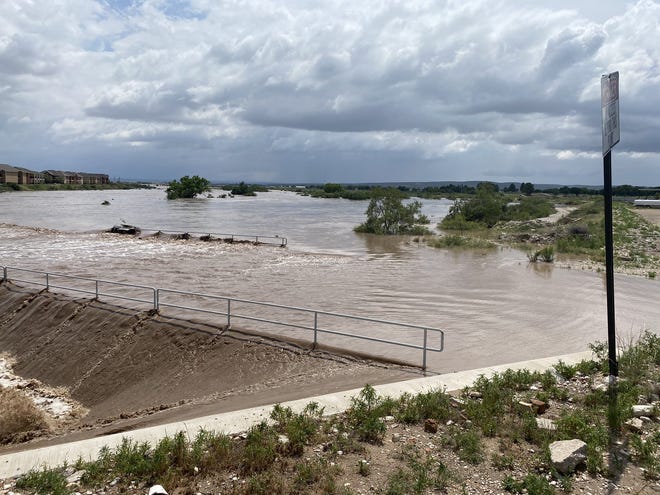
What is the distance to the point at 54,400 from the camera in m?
11.7

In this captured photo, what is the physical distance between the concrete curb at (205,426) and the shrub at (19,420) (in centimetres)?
329

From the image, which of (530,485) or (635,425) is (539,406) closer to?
(635,425)

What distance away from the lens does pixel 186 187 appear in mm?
120688

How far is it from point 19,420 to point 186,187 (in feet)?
381

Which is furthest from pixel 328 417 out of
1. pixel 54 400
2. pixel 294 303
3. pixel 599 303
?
pixel 599 303

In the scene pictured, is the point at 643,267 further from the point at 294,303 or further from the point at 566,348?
the point at 294,303

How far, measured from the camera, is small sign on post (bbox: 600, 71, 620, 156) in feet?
20.5

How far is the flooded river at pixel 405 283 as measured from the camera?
14227 mm

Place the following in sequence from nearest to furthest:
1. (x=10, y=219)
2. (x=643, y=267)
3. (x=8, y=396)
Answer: (x=8, y=396) < (x=643, y=267) < (x=10, y=219)

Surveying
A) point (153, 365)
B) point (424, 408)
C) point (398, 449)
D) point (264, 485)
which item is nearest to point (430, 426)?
Answer: point (424, 408)

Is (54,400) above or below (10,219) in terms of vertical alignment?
below

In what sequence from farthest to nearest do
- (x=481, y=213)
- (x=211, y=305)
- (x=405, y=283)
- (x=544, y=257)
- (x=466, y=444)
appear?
(x=481, y=213) → (x=544, y=257) → (x=405, y=283) → (x=211, y=305) → (x=466, y=444)

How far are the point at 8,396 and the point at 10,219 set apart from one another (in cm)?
5408

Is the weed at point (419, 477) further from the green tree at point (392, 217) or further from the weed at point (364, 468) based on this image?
the green tree at point (392, 217)
